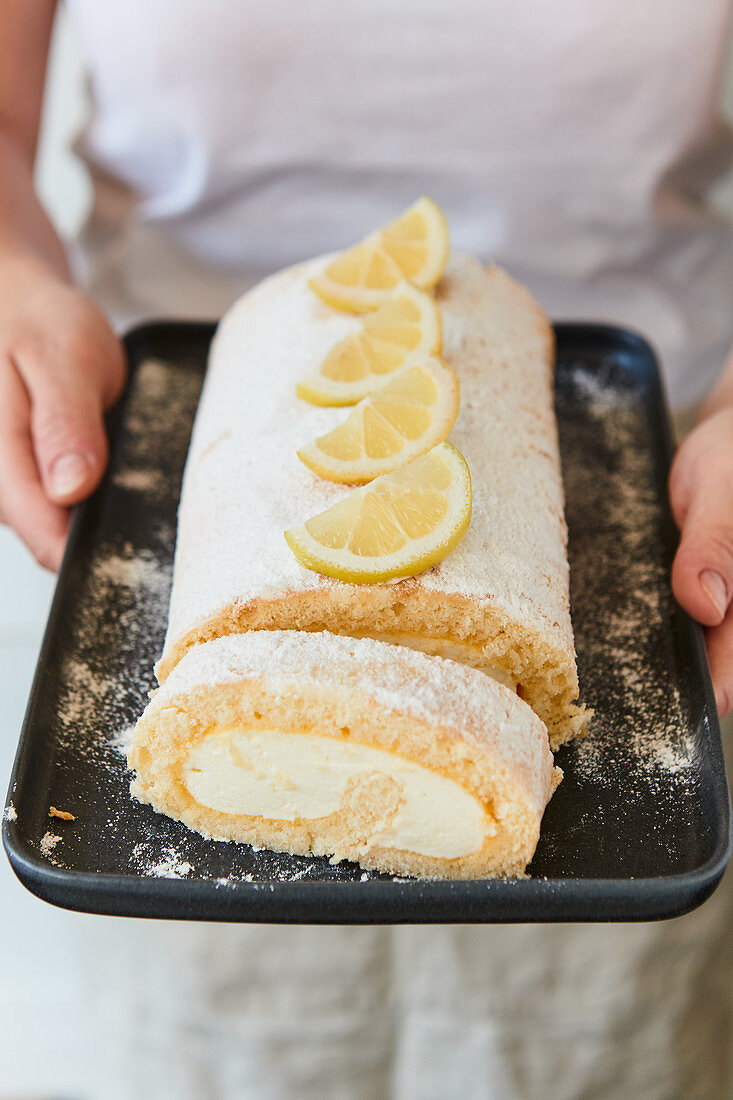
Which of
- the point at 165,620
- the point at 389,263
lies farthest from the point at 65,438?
the point at 389,263

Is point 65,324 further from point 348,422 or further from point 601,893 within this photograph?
point 601,893

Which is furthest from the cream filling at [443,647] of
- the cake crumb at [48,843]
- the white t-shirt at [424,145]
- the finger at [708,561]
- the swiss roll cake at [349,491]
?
the white t-shirt at [424,145]

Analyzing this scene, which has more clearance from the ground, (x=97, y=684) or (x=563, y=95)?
(x=563, y=95)

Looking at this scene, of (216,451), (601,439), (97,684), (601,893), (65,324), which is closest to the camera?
(601,893)

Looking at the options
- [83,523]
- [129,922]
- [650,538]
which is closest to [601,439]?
[650,538]

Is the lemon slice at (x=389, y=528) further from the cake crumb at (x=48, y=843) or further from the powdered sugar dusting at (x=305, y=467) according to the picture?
the cake crumb at (x=48, y=843)

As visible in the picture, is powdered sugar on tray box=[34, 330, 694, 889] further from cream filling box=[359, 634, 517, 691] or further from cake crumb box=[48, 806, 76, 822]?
cream filling box=[359, 634, 517, 691]
